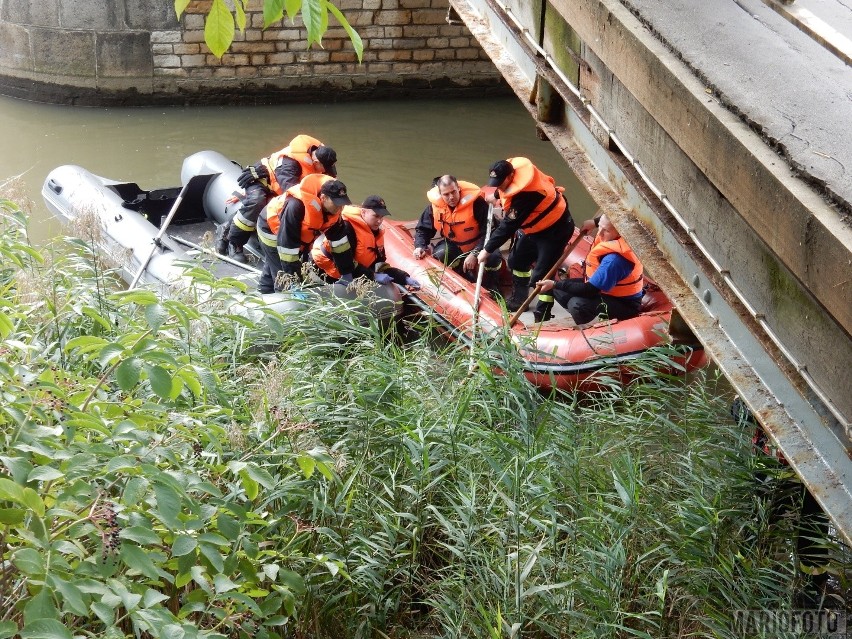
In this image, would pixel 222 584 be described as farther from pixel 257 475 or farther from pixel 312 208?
pixel 312 208

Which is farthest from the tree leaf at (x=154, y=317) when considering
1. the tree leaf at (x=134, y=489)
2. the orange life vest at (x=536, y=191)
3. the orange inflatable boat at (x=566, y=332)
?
the orange life vest at (x=536, y=191)

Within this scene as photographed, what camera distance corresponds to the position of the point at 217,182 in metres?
7.70

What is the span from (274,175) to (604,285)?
98.6 inches

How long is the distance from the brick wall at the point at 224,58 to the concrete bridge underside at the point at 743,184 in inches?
302

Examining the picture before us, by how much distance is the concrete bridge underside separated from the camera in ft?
8.15

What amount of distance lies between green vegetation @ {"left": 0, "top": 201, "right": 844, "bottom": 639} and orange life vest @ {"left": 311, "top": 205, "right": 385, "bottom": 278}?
1.58m

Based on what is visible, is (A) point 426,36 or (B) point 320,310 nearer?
(B) point 320,310

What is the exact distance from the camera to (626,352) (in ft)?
18.2

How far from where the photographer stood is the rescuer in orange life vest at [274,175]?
6676 mm

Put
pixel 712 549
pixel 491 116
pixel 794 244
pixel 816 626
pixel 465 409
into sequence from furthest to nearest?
pixel 491 116 < pixel 465 409 < pixel 712 549 < pixel 816 626 < pixel 794 244

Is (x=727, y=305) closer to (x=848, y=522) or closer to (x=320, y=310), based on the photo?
(x=848, y=522)

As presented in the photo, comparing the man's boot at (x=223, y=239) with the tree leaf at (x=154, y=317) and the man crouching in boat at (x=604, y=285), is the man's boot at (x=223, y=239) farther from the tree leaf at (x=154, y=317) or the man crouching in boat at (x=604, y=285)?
the tree leaf at (x=154, y=317)

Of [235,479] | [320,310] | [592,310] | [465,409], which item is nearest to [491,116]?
[592,310]

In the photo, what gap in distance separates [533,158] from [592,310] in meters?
4.58
